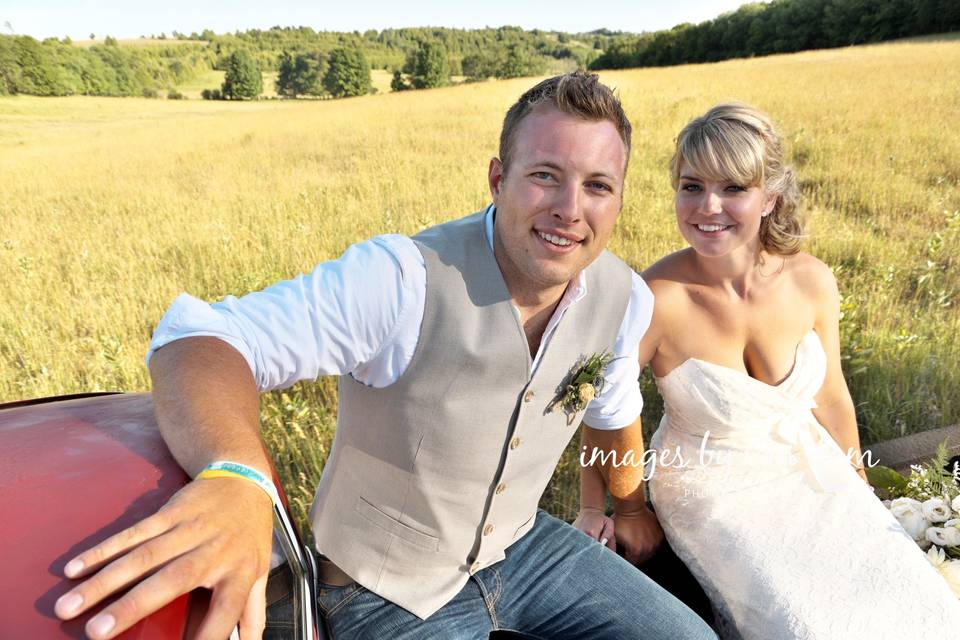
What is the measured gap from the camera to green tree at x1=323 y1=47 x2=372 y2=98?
73.8m

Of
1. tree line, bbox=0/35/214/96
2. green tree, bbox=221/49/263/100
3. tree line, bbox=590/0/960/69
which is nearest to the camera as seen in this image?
tree line, bbox=0/35/214/96

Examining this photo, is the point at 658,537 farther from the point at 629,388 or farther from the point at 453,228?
the point at 453,228

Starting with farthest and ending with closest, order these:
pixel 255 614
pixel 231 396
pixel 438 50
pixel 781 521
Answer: pixel 438 50, pixel 781 521, pixel 231 396, pixel 255 614

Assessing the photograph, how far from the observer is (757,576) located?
2523 millimetres

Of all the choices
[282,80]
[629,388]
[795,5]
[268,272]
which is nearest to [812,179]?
[268,272]

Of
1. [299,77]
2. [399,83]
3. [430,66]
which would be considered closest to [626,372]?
[430,66]

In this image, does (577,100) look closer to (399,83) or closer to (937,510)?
(937,510)

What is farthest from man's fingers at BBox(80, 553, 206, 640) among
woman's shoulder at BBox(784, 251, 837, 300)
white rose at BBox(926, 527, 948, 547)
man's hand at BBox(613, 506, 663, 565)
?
woman's shoulder at BBox(784, 251, 837, 300)

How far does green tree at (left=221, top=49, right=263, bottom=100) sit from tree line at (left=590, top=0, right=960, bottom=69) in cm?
3697

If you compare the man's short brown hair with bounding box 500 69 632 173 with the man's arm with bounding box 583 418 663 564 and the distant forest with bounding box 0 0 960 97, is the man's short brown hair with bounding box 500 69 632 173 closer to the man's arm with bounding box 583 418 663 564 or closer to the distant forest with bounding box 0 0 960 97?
the man's arm with bounding box 583 418 663 564

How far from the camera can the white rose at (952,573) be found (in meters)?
2.47

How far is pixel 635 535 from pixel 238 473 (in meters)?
2.18

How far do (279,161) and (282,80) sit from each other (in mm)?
66577

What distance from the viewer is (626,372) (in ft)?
8.23
